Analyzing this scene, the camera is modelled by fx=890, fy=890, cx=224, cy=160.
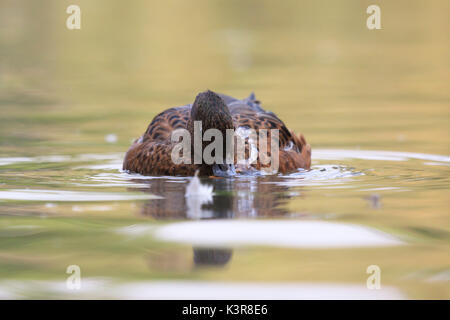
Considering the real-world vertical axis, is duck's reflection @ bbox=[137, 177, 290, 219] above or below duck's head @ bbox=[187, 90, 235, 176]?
below

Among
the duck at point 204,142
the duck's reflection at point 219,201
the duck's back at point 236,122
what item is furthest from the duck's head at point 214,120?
the duck's back at point 236,122

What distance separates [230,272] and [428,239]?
5.23ft


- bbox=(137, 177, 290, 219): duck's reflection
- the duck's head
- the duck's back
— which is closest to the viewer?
bbox=(137, 177, 290, 219): duck's reflection

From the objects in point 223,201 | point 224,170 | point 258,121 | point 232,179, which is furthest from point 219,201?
point 258,121

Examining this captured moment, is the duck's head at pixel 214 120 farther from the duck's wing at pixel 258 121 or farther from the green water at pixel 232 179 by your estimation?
the duck's wing at pixel 258 121

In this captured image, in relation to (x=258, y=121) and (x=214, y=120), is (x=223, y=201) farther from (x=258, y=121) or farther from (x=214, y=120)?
(x=258, y=121)

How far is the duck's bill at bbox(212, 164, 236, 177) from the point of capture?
29.5 ft

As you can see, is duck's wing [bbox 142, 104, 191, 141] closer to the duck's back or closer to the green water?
the duck's back

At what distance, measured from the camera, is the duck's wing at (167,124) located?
9720 millimetres

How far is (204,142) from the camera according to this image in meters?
9.03

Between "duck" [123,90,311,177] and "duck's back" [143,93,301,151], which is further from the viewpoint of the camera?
"duck's back" [143,93,301,151]

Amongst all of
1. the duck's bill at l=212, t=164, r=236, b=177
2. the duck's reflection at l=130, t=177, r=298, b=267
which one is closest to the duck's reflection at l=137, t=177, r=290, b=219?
the duck's reflection at l=130, t=177, r=298, b=267

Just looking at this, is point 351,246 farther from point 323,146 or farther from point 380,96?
point 380,96

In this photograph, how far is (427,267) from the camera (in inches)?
217
